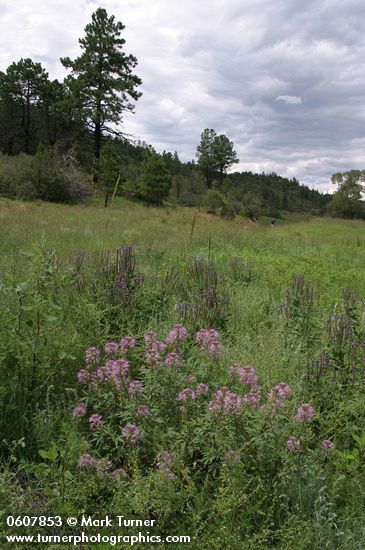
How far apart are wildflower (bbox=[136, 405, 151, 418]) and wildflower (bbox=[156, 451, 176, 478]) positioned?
258mm

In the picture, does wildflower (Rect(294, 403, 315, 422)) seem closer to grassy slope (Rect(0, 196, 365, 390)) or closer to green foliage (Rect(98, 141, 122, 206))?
grassy slope (Rect(0, 196, 365, 390))

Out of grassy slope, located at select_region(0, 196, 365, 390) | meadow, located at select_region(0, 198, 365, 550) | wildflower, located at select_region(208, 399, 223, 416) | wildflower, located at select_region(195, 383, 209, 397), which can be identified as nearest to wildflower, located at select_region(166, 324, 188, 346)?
meadow, located at select_region(0, 198, 365, 550)

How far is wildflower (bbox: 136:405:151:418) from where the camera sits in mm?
2043

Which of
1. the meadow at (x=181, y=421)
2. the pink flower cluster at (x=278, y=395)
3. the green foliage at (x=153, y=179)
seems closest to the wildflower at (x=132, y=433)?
the meadow at (x=181, y=421)

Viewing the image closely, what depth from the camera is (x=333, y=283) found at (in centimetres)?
622

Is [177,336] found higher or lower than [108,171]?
lower

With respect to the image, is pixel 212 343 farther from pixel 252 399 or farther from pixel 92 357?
pixel 92 357

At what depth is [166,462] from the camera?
179 cm

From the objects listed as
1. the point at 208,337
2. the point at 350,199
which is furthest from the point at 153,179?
the point at 350,199

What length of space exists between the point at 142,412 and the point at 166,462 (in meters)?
0.32

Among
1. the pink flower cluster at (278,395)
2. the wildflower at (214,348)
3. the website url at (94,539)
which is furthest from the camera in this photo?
the wildflower at (214,348)

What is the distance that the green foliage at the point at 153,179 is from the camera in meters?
30.0

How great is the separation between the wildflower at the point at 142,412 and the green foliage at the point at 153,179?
2897 centimetres

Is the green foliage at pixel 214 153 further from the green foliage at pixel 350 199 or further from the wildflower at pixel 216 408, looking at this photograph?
the wildflower at pixel 216 408
